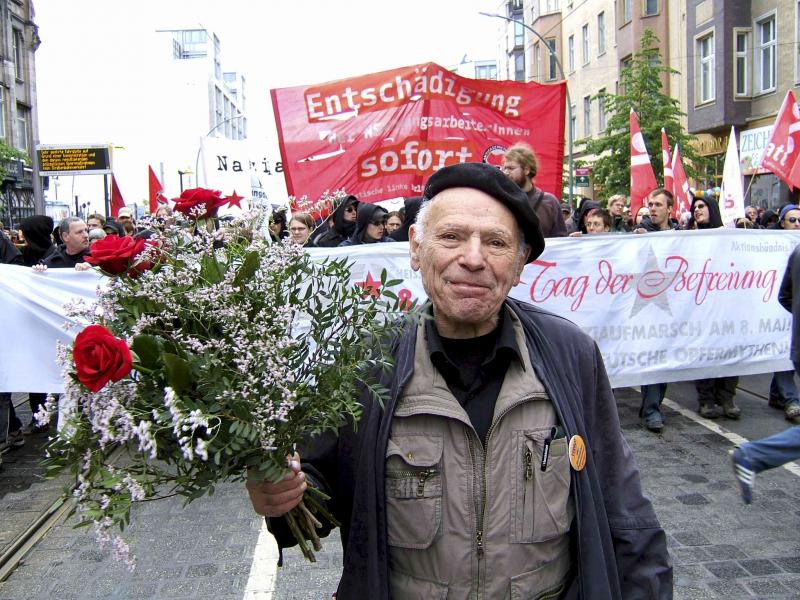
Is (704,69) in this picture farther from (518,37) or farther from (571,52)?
(518,37)

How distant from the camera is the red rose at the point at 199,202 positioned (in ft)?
6.57

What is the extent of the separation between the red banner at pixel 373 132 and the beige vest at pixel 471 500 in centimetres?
585

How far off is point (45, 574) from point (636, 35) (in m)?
Result: 35.0

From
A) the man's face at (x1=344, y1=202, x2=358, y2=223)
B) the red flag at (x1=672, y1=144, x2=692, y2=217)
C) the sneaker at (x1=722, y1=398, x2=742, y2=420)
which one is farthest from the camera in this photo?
the red flag at (x1=672, y1=144, x2=692, y2=217)

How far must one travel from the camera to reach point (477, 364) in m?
2.11

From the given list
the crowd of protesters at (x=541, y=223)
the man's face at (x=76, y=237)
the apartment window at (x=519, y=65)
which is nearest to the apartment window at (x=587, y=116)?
the apartment window at (x=519, y=65)

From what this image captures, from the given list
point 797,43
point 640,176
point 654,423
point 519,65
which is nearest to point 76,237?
point 654,423

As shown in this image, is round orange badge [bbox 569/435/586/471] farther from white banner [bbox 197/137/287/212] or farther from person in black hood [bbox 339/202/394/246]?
white banner [bbox 197/137/287/212]

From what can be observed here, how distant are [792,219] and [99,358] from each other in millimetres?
9347

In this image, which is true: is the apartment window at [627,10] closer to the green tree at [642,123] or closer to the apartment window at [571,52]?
the apartment window at [571,52]

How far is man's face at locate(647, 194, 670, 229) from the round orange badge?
6895mm

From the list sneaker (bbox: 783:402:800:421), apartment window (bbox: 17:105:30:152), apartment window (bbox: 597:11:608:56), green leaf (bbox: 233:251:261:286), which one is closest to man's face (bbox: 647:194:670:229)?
sneaker (bbox: 783:402:800:421)

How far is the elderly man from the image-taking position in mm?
1909

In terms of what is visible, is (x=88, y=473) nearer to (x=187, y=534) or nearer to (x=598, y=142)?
(x=187, y=534)
